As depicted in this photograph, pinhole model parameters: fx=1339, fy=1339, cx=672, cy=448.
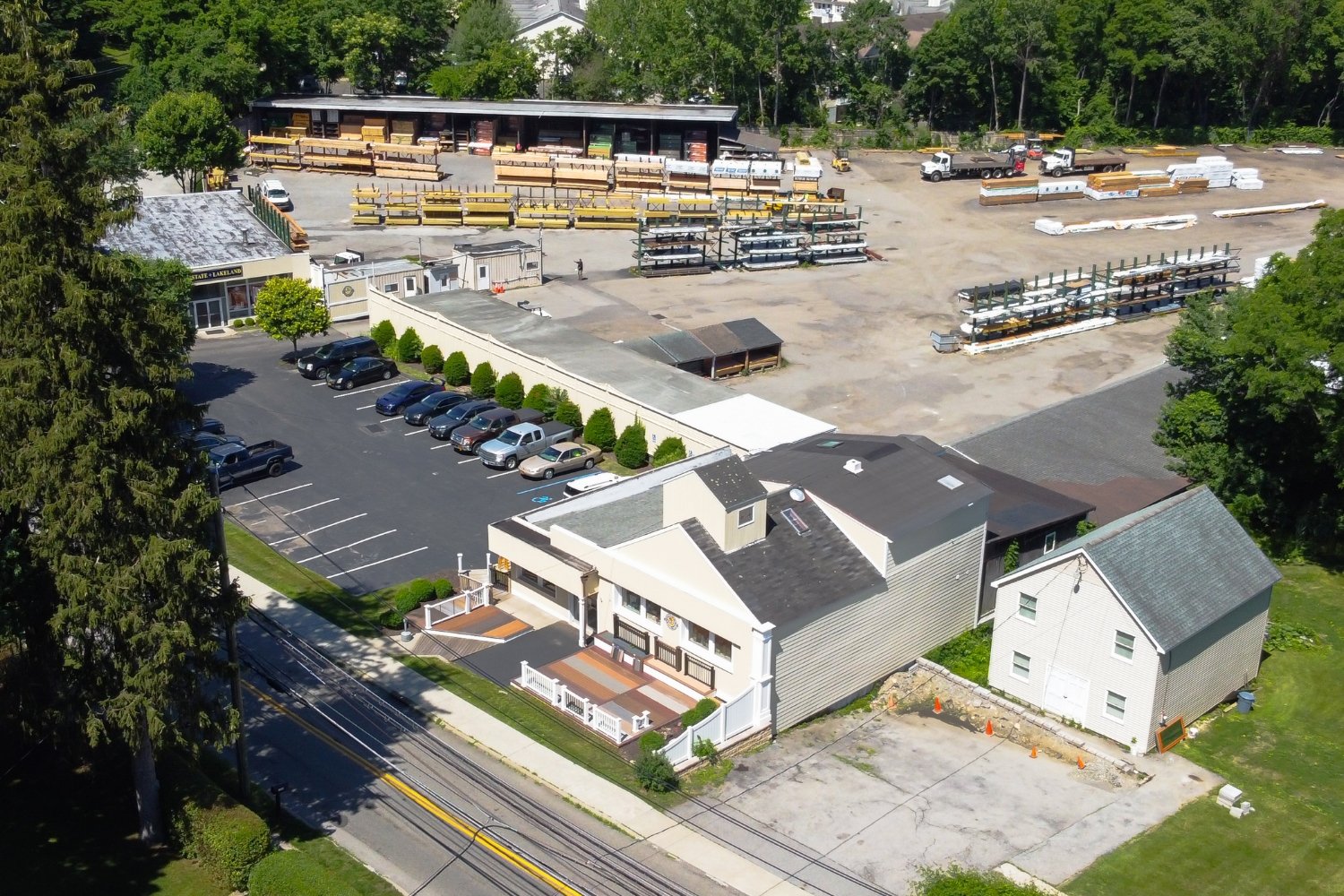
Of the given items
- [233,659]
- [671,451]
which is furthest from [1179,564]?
[233,659]

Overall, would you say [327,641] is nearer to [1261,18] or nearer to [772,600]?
[772,600]

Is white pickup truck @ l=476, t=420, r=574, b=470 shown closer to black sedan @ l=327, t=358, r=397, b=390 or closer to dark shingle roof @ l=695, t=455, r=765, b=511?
black sedan @ l=327, t=358, r=397, b=390

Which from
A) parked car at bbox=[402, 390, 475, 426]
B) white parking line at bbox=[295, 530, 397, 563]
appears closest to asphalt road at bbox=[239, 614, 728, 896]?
white parking line at bbox=[295, 530, 397, 563]

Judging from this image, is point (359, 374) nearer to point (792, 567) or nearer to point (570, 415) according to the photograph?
point (570, 415)

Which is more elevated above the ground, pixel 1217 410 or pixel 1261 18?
pixel 1261 18

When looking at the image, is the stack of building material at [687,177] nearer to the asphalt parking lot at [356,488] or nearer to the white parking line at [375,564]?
the asphalt parking lot at [356,488]

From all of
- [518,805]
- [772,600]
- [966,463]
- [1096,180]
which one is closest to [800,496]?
[772,600]
